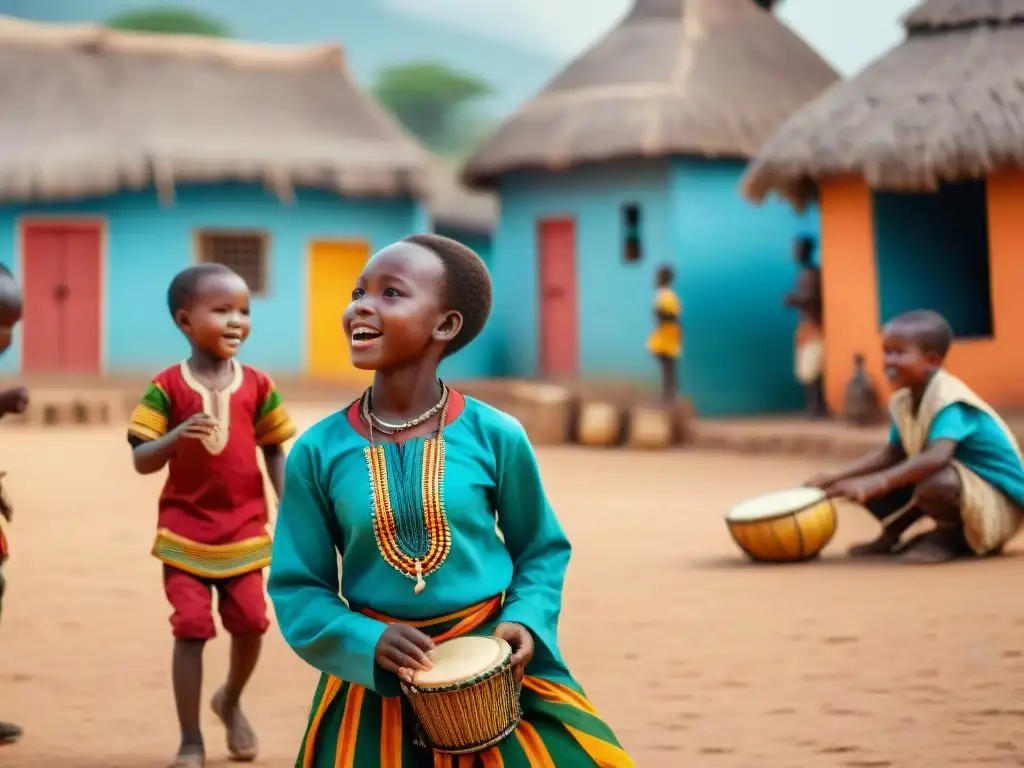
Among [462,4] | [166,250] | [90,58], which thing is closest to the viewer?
[166,250]

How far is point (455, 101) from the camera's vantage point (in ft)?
198

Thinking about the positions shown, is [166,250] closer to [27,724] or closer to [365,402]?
[27,724]

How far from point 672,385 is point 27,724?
12.1 m

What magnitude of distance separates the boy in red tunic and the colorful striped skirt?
55.6 inches

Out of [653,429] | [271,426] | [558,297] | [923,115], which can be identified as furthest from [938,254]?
[271,426]

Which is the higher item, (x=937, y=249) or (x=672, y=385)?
(x=937, y=249)

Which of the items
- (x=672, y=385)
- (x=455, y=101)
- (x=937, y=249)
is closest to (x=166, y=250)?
(x=672, y=385)

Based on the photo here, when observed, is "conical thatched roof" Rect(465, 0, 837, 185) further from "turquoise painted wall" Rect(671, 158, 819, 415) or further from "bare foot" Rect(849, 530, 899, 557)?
"bare foot" Rect(849, 530, 899, 557)

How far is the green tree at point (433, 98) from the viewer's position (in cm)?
5978

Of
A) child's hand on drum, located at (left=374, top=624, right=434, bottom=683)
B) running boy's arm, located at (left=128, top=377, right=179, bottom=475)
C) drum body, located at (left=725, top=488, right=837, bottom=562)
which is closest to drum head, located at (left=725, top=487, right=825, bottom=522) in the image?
drum body, located at (left=725, top=488, right=837, bottom=562)

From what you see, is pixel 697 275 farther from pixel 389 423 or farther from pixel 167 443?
pixel 389 423

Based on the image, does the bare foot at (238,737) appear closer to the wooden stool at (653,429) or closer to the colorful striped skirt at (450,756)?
the colorful striped skirt at (450,756)

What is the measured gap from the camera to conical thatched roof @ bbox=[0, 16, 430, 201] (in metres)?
19.0

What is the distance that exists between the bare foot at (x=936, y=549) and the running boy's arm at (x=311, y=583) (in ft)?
16.0
